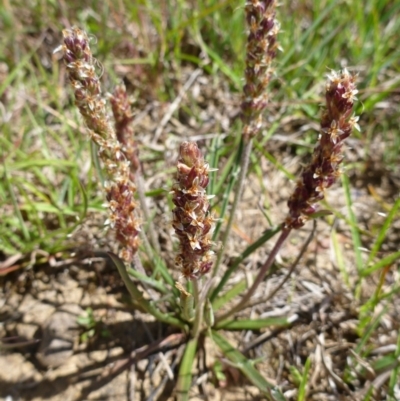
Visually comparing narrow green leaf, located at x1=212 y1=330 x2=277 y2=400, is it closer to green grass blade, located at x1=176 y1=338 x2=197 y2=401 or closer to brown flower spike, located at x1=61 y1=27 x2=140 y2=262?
green grass blade, located at x1=176 y1=338 x2=197 y2=401

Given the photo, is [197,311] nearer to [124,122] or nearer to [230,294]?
[230,294]

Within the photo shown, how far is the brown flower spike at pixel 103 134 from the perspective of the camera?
5.86 ft

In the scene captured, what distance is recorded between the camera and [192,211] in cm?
153

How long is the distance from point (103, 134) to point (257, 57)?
0.82 meters

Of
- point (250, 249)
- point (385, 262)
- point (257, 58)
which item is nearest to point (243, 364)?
point (250, 249)

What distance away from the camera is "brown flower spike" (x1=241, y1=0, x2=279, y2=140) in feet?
6.63

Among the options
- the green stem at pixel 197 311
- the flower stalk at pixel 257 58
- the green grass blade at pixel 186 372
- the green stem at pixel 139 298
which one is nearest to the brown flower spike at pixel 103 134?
the green stem at pixel 139 298

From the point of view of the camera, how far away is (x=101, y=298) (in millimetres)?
3125

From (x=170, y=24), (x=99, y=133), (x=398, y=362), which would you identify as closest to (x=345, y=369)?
(x=398, y=362)

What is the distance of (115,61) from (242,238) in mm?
2160

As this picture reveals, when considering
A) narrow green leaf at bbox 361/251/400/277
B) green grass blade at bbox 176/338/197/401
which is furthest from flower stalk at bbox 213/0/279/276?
green grass blade at bbox 176/338/197/401

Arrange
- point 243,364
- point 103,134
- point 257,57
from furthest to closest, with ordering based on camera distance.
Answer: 1. point 243,364
2. point 257,57
3. point 103,134

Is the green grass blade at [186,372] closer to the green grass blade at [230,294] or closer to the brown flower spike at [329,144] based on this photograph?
the green grass blade at [230,294]

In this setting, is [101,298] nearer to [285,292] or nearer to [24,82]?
[285,292]
